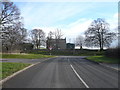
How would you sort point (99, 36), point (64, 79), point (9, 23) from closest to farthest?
point (64, 79), point (9, 23), point (99, 36)

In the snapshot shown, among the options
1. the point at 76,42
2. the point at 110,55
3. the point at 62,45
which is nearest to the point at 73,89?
the point at 110,55

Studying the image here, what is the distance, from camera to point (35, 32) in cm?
9194

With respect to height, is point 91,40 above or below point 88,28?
below

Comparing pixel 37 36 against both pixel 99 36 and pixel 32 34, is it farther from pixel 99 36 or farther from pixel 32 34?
pixel 99 36

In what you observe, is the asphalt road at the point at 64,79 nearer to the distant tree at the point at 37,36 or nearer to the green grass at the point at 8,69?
the green grass at the point at 8,69

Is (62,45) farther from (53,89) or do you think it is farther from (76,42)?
(53,89)

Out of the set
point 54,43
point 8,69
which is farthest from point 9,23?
point 54,43

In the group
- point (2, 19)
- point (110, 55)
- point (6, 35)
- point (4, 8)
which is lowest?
point (110, 55)

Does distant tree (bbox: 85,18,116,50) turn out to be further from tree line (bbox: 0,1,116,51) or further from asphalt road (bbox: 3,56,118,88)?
asphalt road (bbox: 3,56,118,88)

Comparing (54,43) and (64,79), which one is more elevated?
(54,43)

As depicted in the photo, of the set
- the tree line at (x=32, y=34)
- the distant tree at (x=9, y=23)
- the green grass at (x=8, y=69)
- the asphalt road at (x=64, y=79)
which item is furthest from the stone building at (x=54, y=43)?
the asphalt road at (x=64, y=79)

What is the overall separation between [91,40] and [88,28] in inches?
215

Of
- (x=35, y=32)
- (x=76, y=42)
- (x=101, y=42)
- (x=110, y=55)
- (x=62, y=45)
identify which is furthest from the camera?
(x=62, y=45)

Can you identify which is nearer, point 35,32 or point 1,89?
point 1,89
